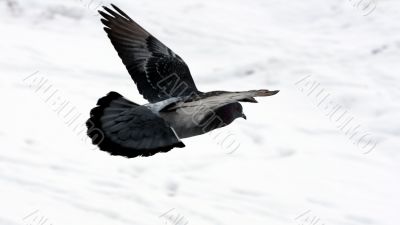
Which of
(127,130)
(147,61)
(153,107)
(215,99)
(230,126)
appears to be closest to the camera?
(215,99)

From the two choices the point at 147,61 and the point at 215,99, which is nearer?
the point at 215,99

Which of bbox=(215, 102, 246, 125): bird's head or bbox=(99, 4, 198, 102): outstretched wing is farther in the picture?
bbox=(99, 4, 198, 102): outstretched wing

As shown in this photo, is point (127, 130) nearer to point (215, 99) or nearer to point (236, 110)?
point (215, 99)

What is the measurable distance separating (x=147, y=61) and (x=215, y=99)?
4.33 ft

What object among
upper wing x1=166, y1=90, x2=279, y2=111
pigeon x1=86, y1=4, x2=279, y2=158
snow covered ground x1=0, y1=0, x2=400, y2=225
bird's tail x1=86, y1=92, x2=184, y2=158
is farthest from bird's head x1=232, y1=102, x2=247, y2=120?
snow covered ground x1=0, y1=0, x2=400, y2=225

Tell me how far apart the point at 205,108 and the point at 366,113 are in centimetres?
309

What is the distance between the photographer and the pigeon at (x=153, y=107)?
183 inches

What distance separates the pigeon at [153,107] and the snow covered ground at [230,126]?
1.05m

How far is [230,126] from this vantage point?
727 centimetres

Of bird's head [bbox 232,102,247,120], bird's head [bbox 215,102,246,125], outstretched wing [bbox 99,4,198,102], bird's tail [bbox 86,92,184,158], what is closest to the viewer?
bird's tail [bbox 86,92,184,158]

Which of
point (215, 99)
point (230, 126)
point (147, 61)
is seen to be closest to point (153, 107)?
point (215, 99)

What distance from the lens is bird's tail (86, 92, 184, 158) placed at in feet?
15.3

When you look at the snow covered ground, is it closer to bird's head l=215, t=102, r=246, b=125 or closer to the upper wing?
bird's head l=215, t=102, r=246, b=125

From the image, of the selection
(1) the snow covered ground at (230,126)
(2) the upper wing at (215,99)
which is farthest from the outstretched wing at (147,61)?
Result: (1) the snow covered ground at (230,126)
